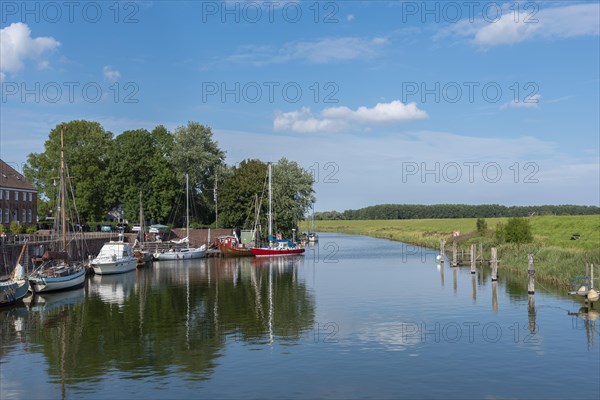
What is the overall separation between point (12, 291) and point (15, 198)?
173ft

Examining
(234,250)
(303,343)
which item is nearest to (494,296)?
(303,343)

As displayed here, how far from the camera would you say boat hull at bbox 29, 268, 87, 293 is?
51.1m

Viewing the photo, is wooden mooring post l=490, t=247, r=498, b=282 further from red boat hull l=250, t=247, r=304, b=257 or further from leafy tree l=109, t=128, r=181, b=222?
leafy tree l=109, t=128, r=181, b=222

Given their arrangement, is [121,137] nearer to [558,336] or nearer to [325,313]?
[325,313]

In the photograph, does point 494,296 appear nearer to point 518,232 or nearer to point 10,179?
point 518,232

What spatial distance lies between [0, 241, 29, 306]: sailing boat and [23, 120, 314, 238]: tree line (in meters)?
59.7

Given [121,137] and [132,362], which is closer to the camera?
[132,362]

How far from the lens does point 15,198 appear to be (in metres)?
92.6

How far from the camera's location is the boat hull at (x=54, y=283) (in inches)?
2012

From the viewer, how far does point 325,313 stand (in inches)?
1652

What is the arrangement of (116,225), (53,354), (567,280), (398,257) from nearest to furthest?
(53,354) < (567,280) < (398,257) < (116,225)

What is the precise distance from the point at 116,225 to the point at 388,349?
3435 inches

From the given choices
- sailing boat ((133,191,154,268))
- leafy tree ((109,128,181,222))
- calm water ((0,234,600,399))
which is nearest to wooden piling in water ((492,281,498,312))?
calm water ((0,234,600,399))

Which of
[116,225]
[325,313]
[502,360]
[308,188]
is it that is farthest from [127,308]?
[308,188]
